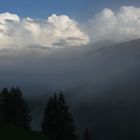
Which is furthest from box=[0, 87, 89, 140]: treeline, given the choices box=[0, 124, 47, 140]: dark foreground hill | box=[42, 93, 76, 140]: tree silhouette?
box=[0, 124, 47, 140]: dark foreground hill

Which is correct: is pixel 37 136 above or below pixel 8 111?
below

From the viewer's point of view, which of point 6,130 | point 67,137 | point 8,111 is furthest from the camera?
point 8,111

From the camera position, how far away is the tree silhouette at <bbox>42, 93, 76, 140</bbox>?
231ft

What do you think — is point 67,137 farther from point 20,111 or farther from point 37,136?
point 37,136

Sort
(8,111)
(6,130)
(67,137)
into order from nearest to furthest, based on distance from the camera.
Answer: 1. (6,130)
2. (67,137)
3. (8,111)

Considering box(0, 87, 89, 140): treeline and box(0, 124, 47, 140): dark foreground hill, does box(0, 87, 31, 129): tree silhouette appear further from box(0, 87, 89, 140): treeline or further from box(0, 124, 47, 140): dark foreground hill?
box(0, 124, 47, 140): dark foreground hill

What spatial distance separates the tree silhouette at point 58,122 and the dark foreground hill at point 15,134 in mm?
16686

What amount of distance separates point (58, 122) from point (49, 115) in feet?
9.85

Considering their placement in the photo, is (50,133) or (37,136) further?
(50,133)

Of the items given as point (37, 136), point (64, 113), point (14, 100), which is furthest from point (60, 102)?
point (37, 136)

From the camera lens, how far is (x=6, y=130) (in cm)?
5212

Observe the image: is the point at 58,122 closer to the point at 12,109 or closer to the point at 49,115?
the point at 49,115

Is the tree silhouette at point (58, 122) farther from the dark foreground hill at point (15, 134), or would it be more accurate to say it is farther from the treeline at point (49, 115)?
the dark foreground hill at point (15, 134)

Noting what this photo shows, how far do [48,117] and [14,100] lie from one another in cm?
570
